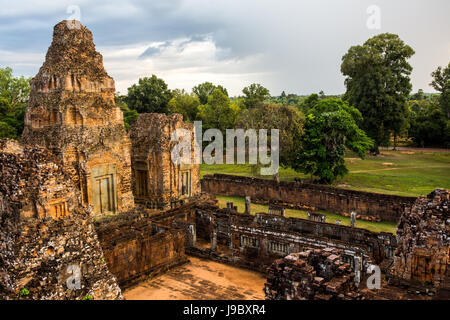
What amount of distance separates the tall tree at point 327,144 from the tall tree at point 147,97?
29049mm

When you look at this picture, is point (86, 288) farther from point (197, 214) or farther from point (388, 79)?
point (388, 79)

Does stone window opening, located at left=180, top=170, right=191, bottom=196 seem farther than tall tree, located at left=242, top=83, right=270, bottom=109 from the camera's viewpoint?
No

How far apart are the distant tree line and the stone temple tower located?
14.1 metres

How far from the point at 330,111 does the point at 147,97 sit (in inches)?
1183

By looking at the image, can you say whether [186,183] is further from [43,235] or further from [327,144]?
[327,144]

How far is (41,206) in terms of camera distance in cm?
909

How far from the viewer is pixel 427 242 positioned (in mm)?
9805

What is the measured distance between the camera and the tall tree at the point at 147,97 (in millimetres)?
51562

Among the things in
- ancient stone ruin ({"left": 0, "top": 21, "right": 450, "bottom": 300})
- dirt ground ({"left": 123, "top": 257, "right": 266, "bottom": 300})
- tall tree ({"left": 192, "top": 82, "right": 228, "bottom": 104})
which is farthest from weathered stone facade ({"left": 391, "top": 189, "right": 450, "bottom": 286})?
tall tree ({"left": 192, "top": 82, "right": 228, "bottom": 104})

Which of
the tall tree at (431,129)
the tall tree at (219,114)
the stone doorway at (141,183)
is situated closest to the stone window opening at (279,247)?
the stone doorway at (141,183)

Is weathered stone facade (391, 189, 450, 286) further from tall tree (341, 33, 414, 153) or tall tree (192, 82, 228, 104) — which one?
tall tree (192, 82, 228, 104)

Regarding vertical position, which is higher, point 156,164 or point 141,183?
point 156,164

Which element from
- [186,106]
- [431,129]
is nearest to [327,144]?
[186,106]

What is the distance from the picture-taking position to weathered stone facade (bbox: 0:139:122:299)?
8613 mm
